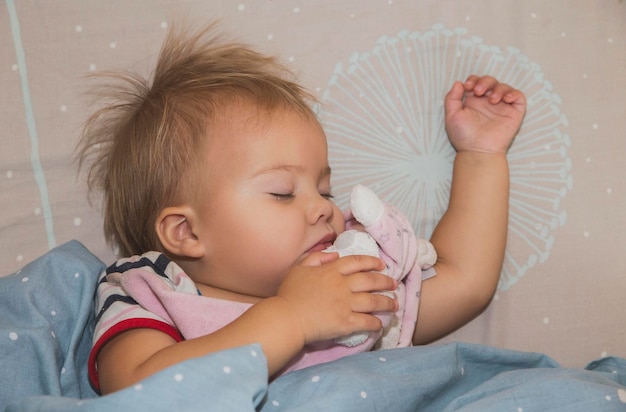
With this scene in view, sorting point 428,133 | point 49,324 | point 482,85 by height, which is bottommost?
point 49,324

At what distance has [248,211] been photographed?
1167 mm

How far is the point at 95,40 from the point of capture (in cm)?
143

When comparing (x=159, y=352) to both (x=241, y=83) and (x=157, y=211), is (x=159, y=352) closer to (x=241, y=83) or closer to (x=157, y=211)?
(x=157, y=211)

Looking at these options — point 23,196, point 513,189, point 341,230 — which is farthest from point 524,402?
point 23,196

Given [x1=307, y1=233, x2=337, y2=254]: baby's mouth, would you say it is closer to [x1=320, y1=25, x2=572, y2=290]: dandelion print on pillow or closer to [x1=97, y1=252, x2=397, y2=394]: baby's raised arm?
[x1=97, y1=252, x2=397, y2=394]: baby's raised arm

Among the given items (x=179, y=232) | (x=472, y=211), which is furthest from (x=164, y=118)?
(x=472, y=211)

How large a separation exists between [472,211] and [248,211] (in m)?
0.45

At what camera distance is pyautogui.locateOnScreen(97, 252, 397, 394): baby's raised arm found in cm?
100

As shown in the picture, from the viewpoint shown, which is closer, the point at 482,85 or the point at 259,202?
the point at 259,202

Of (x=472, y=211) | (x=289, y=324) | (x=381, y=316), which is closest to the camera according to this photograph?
(x=289, y=324)

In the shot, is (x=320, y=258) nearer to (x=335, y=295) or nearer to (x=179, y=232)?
(x=335, y=295)

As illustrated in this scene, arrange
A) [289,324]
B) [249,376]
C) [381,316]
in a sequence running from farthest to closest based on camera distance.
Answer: [381,316] → [289,324] → [249,376]

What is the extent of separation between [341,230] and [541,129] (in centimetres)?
47

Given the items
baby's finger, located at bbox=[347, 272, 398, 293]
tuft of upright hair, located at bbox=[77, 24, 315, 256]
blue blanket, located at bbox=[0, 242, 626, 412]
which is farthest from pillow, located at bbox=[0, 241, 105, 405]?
baby's finger, located at bbox=[347, 272, 398, 293]
